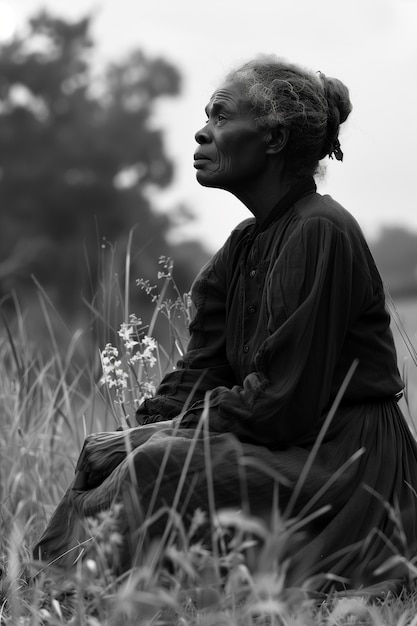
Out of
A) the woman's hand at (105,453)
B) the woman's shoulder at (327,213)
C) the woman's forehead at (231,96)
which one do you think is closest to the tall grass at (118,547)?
the woman's hand at (105,453)

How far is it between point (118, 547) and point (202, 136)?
1254 millimetres

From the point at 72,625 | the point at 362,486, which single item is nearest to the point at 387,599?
the point at 362,486

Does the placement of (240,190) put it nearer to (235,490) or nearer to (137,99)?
(235,490)

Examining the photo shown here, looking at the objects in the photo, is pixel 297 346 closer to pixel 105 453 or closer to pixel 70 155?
pixel 105 453

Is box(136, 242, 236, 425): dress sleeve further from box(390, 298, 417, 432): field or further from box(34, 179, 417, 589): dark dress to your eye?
box(390, 298, 417, 432): field

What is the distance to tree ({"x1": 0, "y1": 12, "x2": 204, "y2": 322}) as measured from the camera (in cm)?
2462

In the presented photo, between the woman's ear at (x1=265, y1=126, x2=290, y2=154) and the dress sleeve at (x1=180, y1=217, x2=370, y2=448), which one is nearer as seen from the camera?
the dress sleeve at (x1=180, y1=217, x2=370, y2=448)

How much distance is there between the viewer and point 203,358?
349cm

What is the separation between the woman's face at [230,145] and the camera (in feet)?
10.8

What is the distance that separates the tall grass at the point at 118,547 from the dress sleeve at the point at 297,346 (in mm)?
133

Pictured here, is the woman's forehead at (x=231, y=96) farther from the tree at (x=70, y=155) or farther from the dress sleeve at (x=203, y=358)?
the tree at (x=70, y=155)

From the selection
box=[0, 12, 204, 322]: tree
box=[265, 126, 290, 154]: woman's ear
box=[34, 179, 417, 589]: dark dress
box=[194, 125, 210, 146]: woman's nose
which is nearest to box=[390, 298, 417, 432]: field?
box=[34, 179, 417, 589]: dark dress

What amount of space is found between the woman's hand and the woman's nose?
0.85m

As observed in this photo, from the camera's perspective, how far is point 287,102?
128 inches
